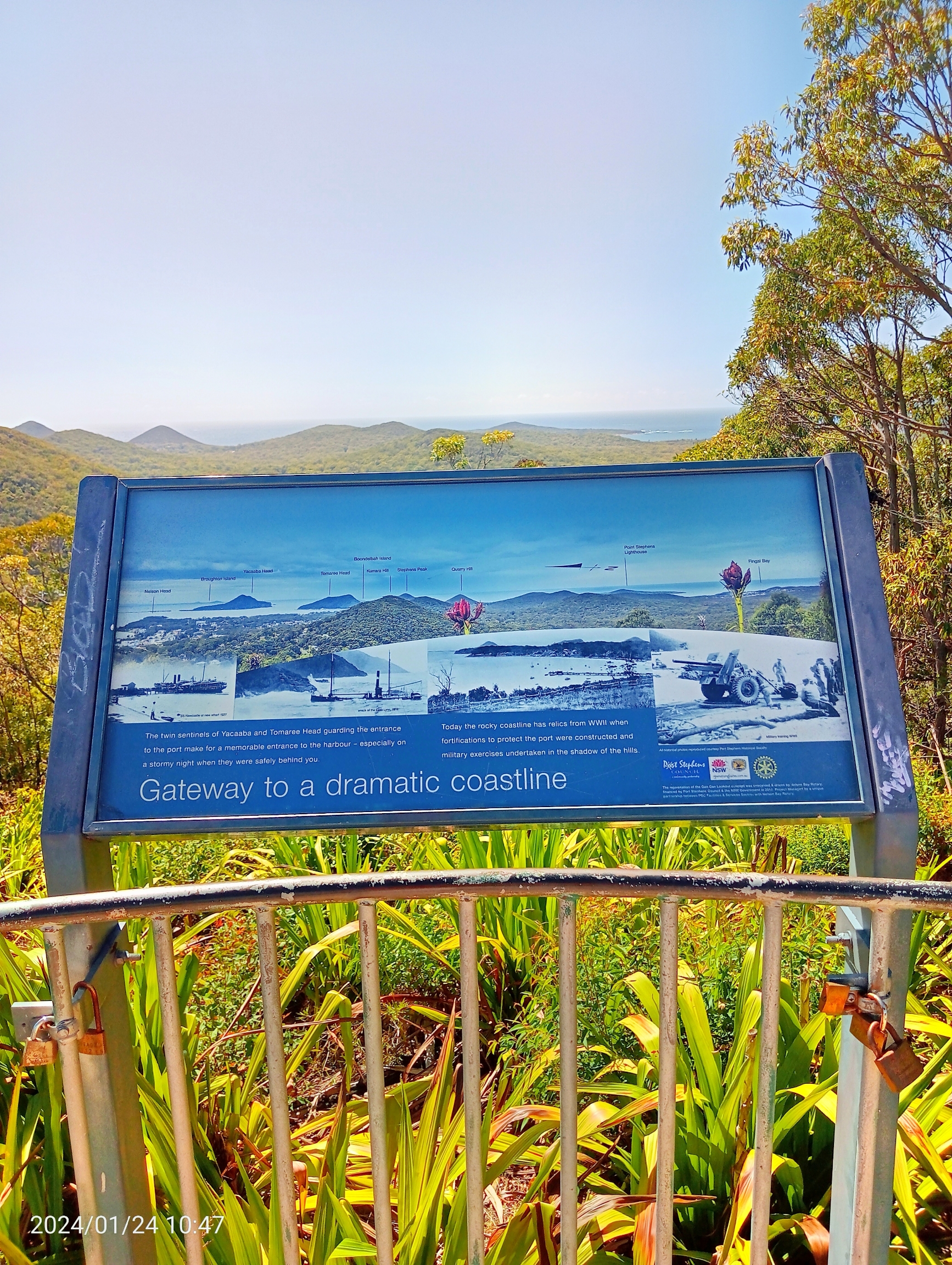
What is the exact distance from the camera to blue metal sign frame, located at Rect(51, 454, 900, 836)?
1.40m

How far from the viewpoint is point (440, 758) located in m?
1.47

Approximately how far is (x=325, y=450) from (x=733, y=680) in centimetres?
7771

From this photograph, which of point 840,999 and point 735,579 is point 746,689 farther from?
point 840,999

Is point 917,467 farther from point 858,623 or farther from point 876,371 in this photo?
point 858,623

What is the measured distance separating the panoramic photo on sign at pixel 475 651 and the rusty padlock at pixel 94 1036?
32 centimetres

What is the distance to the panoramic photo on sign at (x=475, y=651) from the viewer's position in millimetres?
1445

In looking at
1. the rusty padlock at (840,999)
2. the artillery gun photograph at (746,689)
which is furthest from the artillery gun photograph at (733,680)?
the rusty padlock at (840,999)

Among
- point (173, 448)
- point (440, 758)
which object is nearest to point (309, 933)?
point (440, 758)

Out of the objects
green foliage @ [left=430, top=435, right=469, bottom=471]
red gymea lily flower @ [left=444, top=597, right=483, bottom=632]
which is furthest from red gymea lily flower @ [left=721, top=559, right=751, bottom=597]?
green foliage @ [left=430, top=435, right=469, bottom=471]

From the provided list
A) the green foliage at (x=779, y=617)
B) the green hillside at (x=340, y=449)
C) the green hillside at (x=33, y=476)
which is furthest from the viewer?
the green hillside at (x=340, y=449)

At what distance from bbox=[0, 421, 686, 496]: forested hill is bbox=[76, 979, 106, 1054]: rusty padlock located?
32281 millimetres

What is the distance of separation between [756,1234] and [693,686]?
0.83 meters

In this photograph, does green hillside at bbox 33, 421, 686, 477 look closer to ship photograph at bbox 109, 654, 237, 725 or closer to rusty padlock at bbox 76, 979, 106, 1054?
ship photograph at bbox 109, 654, 237, 725

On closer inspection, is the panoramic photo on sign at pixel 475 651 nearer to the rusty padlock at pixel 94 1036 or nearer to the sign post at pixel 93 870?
the sign post at pixel 93 870
